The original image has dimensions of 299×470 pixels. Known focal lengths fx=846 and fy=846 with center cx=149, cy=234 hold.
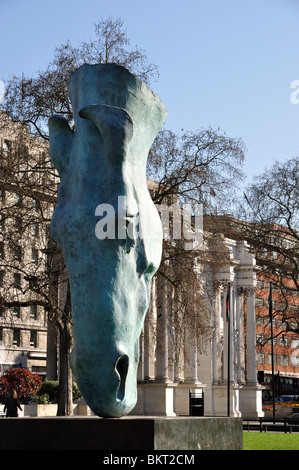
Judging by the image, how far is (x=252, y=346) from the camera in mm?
67125

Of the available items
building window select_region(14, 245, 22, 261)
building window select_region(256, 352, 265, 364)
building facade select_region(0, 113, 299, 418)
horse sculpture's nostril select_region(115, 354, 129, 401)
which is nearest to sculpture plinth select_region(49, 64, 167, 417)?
horse sculpture's nostril select_region(115, 354, 129, 401)

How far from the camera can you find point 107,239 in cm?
907

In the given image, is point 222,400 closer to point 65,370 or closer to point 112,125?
point 65,370

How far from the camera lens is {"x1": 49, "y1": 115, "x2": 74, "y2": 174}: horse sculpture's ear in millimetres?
10125

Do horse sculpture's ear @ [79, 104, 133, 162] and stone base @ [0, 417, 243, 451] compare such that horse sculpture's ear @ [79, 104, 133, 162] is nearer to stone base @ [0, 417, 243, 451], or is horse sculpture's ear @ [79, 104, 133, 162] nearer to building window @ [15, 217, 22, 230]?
stone base @ [0, 417, 243, 451]

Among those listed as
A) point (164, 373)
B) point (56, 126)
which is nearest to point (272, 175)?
point (164, 373)

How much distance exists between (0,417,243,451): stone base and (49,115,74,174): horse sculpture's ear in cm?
321

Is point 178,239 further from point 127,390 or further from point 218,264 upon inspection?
point 127,390

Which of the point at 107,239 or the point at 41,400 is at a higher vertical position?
the point at 107,239

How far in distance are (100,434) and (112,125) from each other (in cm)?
324

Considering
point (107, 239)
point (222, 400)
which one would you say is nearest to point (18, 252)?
point (107, 239)

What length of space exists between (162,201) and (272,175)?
20.5 m

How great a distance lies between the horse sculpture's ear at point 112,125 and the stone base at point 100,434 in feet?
9.48

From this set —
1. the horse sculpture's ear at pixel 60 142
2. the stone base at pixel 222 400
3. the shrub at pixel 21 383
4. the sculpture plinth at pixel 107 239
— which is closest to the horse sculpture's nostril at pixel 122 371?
the sculpture plinth at pixel 107 239
